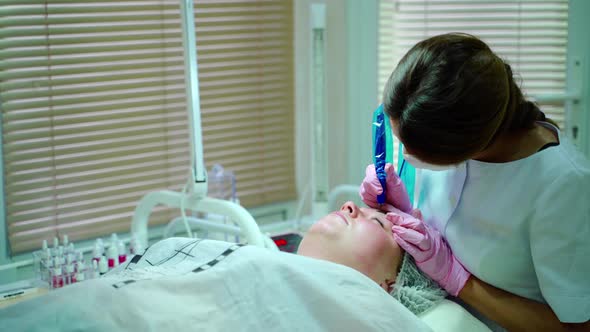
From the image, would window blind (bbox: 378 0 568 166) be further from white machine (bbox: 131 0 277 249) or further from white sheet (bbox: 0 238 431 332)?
white sheet (bbox: 0 238 431 332)


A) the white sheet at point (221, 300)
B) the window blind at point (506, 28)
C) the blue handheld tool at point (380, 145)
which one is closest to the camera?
the white sheet at point (221, 300)

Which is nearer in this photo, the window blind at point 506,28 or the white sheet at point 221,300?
the white sheet at point 221,300

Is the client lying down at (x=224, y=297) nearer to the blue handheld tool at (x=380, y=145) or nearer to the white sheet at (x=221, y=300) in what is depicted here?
the white sheet at (x=221, y=300)

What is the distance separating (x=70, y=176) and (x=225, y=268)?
108 cm

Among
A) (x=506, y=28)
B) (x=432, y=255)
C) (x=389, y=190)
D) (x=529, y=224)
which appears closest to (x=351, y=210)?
(x=389, y=190)

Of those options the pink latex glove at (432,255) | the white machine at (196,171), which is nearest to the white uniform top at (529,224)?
the pink latex glove at (432,255)

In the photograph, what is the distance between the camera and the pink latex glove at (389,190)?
163cm

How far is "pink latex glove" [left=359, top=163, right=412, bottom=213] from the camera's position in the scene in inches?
64.1

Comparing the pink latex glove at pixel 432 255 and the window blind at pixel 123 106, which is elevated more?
the window blind at pixel 123 106

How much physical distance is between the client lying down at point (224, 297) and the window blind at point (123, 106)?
81 cm

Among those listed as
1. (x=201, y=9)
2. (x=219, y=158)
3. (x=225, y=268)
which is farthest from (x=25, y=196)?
(x=225, y=268)

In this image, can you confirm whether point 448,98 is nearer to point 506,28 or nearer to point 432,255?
point 432,255

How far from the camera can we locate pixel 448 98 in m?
1.23

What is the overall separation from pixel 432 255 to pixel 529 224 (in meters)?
0.22
